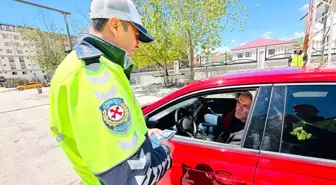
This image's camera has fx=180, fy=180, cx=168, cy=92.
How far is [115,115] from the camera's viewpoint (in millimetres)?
658

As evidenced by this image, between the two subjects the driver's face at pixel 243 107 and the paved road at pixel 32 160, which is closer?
the driver's face at pixel 243 107

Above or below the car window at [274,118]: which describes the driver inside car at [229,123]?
below

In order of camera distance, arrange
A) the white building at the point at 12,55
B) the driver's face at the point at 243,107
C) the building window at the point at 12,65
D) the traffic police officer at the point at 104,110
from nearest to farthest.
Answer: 1. the traffic police officer at the point at 104,110
2. the driver's face at the point at 243,107
3. the white building at the point at 12,55
4. the building window at the point at 12,65

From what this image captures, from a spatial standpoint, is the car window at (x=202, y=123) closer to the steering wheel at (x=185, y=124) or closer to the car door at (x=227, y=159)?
the steering wheel at (x=185, y=124)

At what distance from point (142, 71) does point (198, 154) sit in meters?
18.8

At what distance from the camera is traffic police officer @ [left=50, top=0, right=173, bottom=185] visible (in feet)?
2.11

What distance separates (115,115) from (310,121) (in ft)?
4.38

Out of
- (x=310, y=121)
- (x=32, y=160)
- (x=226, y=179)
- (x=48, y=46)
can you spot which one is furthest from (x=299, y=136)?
(x=48, y=46)

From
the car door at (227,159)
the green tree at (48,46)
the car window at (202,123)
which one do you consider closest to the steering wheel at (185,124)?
the car window at (202,123)

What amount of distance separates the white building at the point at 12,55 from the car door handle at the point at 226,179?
65848mm

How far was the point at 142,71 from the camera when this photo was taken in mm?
19703

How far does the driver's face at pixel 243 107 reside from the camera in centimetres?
179

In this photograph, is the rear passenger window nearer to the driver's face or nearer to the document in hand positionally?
the driver's face

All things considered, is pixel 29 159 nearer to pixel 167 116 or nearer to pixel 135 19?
pixel 167 116
